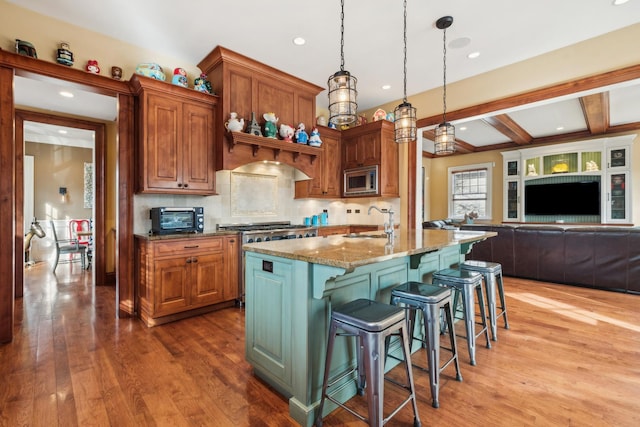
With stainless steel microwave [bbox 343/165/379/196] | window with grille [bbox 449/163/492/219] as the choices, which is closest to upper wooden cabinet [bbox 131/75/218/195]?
stainless steel microwave [bbox 343/165/379/196]

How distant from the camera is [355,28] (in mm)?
3064

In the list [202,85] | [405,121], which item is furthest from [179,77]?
[405,121]

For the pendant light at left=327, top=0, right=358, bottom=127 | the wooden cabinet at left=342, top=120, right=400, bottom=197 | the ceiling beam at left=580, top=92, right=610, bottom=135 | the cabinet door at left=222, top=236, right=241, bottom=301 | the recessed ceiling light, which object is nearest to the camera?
the pendant light at left=327, top=0, right=358, bottom=127

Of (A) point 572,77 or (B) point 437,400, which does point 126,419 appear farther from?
(A) point 572,77

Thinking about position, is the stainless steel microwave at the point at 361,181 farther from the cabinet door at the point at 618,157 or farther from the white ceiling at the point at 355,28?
the cabinet door at the point at 618,157

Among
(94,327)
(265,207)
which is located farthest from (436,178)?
(94,327)

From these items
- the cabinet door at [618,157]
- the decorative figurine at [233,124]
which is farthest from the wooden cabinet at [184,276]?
the cabinet door at [618,157]

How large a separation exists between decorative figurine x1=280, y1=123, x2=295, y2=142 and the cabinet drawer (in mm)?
1606

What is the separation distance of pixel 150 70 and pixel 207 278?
232 centimetres

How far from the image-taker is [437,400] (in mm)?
1696

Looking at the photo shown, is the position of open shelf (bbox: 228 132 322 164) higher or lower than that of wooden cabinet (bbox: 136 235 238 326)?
higher

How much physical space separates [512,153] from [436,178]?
2.05 m

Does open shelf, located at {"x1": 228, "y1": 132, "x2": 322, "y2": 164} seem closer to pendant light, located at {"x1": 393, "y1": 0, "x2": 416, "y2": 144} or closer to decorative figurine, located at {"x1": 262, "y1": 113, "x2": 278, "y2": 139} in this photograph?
decorative figurine, located at {"x1": 262, "y1": 113, "x2": 278, "y2": 139}

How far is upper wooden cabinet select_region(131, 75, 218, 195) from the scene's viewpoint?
121 inches
